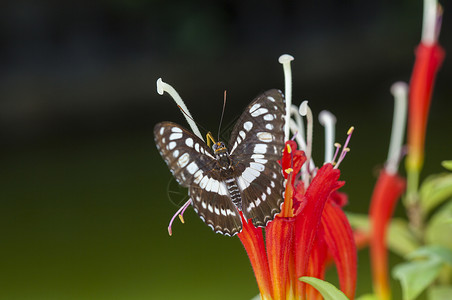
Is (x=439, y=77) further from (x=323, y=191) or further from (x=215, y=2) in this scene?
(x=323, y=191)

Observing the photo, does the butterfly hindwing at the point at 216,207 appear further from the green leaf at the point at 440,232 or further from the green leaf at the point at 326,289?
the green leaf at the point at 440,232

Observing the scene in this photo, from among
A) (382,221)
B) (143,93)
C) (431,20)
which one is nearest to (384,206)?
(382,221)

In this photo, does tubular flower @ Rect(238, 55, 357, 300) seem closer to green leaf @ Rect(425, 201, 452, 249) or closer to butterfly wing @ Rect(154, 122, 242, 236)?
butterfly wing @ Rect(154, 122, 242, 236)

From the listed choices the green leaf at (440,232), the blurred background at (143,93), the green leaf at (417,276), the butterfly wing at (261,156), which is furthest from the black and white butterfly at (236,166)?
the blurred background at (143,93)

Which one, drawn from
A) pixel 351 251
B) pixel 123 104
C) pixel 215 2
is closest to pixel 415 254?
pixel 351 251

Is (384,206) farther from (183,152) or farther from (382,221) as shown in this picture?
(183,152)
